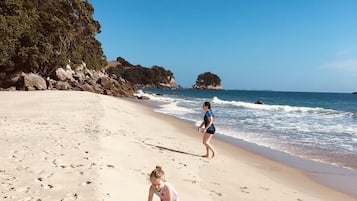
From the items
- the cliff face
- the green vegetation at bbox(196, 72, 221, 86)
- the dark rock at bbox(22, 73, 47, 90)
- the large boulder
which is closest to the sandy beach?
the dark rock at bbox(22, 73, 47, 90)

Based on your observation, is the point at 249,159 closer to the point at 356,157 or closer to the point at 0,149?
the point at 356,157

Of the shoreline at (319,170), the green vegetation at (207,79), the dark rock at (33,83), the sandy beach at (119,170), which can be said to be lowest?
the shoreline at (319,170)

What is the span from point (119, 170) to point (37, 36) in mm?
36506

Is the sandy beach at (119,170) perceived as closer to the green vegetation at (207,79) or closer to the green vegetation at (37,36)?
the green vegetation at (37,36)

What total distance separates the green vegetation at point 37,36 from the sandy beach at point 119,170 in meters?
27.5

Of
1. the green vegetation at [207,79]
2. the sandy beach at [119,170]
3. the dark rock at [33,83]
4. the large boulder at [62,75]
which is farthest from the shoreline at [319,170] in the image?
the green vegetation at [207,79]

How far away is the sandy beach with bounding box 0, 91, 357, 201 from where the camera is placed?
5.21 metres

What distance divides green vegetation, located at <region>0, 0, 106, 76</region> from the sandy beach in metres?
27.5

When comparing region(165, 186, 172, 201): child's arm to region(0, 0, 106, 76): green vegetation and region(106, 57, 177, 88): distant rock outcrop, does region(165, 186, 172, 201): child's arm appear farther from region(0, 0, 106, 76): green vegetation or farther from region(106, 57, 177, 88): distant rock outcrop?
region(106, 57, 177, 88): distant rock outcrop

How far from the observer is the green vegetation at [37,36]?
35.1 m

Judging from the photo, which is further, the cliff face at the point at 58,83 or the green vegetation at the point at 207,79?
the green vegetation at the point at 207,79

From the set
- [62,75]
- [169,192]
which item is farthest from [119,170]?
[62,75]

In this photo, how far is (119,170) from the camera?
20.8ft

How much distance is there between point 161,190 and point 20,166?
3506 mm
